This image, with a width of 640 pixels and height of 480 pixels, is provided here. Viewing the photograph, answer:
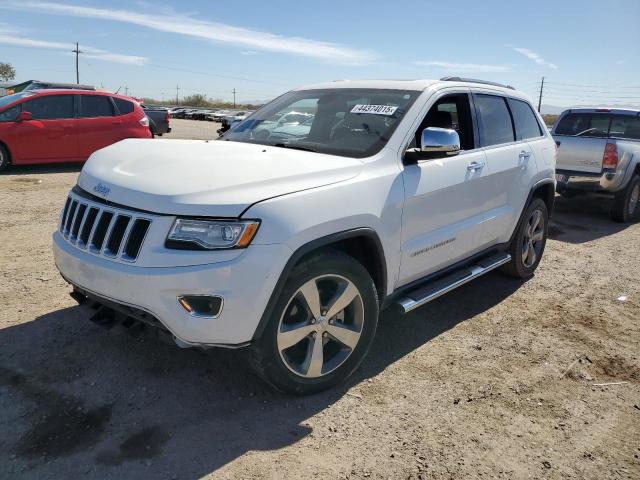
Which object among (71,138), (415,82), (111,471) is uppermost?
(415,82)

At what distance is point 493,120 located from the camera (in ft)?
15.4

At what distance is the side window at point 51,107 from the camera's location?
1036cm

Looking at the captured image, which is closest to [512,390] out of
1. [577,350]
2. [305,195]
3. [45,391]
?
[577,350]

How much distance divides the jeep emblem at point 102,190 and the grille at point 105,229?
70mm

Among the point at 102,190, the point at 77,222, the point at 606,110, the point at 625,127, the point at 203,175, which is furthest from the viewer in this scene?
the point at 606,110

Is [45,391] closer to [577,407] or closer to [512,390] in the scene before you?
[512,390]

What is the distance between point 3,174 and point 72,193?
26.5ft

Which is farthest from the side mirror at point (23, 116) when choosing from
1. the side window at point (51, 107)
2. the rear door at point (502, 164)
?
the rear door at point (502, 164)

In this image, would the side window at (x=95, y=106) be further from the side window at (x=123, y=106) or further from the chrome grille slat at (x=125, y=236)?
the chrome grille slat at (x=125, y=236)

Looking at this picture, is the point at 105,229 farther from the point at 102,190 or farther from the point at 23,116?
the point at 23,116

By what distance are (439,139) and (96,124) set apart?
953 cm

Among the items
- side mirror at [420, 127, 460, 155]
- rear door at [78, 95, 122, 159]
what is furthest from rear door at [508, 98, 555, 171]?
rear door at [78, 95, 122, 159]

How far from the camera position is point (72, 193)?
3.37m

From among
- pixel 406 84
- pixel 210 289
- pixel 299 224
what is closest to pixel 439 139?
pixel 406 84
